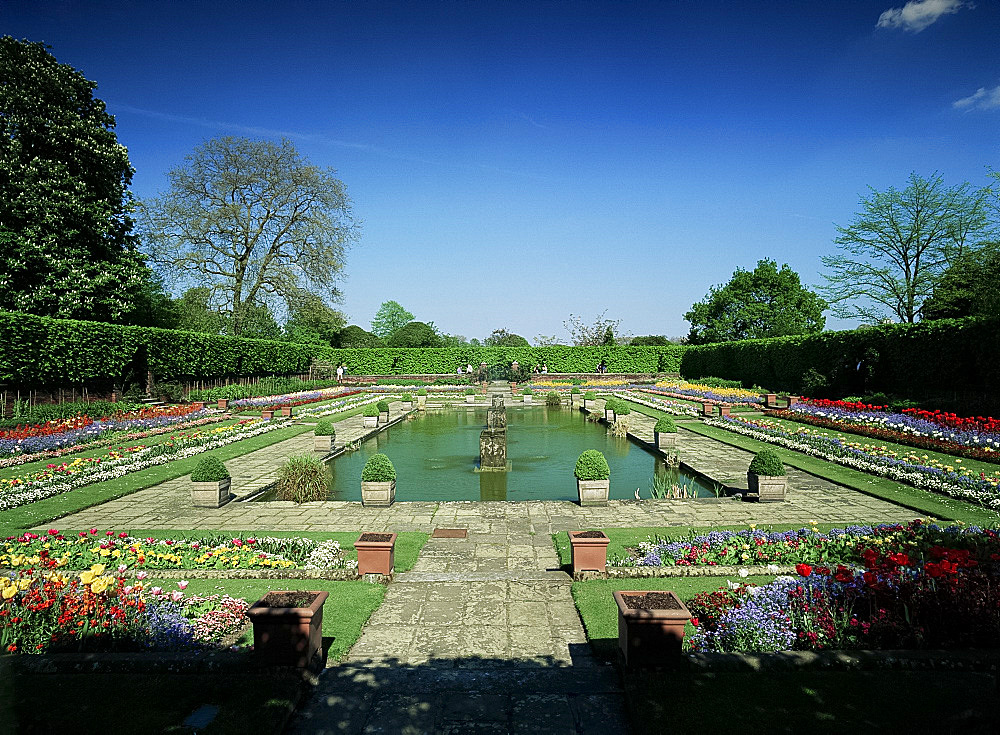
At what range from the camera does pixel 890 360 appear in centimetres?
2233

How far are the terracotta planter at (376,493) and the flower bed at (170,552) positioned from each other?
2.28 meters

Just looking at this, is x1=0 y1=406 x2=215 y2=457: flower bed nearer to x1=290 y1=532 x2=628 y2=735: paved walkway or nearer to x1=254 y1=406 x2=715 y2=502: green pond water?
x1=254 y1=406 x2=715 y2=502: green pond water

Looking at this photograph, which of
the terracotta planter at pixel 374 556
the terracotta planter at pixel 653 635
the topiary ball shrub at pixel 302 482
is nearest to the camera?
the terracotta planter at pixel 653 635

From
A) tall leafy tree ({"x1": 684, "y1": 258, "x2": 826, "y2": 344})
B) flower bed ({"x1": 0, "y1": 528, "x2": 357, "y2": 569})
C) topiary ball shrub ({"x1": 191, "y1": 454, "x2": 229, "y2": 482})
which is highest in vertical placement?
tall leafy tree ({"x1": 684, "y1": 258, "x2": 826, "y2": 344})

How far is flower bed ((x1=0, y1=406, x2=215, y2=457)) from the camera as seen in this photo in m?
14.4

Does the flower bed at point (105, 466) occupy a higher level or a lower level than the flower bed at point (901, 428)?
lower

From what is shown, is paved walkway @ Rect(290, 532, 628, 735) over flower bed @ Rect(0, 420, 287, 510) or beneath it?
over

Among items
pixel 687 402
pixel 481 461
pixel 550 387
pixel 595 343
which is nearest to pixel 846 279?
pixel 687 402

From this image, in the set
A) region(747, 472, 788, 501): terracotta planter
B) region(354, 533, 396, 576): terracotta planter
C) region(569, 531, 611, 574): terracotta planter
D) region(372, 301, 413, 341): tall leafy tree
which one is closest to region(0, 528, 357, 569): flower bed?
region(354, 533, 396, 576): terracotta planter

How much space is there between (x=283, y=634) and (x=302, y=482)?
737 cm

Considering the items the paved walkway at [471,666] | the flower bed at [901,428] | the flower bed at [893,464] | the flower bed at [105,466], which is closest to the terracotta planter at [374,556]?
the paved walkway at [471,666]

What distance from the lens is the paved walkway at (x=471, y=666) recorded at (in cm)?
379

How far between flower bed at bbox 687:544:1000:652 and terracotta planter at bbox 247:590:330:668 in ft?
10.8

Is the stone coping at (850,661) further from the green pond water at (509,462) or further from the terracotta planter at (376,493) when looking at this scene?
the green pond water at (509,462)
